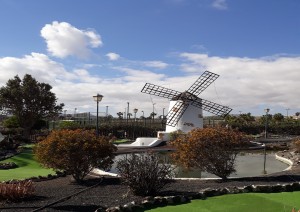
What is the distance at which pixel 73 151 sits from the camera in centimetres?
1419

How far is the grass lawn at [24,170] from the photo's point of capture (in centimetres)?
1734

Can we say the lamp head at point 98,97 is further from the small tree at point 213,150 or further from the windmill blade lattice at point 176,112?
the windmill blade lattice at point 176,112

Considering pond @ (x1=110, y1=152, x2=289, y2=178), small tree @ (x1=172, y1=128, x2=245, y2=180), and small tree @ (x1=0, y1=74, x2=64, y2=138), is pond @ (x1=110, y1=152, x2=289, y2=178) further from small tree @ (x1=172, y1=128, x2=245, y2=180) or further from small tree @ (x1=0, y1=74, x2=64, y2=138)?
small tree @ (x1=0, y1=74, x2=64, y2=138)

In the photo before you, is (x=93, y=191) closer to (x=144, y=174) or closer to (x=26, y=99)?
(x=144, y=174)

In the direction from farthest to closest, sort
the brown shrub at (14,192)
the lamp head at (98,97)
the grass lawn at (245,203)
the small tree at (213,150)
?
the lamp head at (98,97), the small tree at (213,150), the brown shrub at (14,192), the grass lawn at (245,203)

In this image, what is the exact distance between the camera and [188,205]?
979cm

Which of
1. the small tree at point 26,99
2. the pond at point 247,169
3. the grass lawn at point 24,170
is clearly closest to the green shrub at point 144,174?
the pond at point 247,169

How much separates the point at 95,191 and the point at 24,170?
858 centimetres

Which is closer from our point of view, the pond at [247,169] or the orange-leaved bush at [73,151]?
the orange-leaved bush at [73,151]

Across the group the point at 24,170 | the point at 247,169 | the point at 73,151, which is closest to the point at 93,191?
the point at 73,151

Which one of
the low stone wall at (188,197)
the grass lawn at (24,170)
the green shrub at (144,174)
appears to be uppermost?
the green shrub at (144,174)

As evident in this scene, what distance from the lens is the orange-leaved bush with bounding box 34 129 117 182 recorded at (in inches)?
558

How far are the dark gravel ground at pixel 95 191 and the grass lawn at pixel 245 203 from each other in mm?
1345

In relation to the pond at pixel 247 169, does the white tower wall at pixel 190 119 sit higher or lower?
higher
